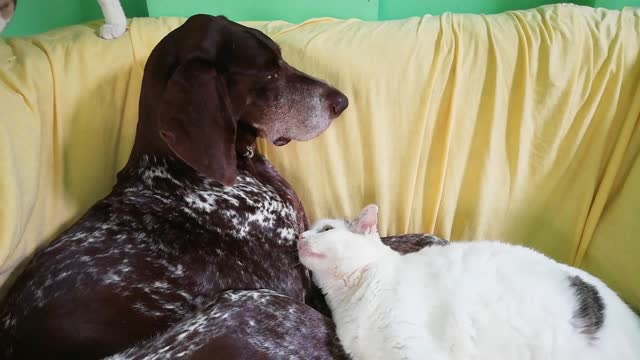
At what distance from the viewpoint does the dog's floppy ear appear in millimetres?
1583

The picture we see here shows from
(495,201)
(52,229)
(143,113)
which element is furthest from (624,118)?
(52,229)

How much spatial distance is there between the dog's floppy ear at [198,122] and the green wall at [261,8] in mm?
825

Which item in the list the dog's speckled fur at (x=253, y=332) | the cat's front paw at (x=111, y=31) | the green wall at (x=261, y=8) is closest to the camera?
the dog's speckled fur at (x=253, y=332)

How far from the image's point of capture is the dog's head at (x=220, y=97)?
1592 mm

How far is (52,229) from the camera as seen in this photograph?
6.08ft

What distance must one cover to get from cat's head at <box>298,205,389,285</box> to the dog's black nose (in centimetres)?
40

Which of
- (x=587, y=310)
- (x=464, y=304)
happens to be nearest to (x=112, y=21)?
(x=464, y=304)

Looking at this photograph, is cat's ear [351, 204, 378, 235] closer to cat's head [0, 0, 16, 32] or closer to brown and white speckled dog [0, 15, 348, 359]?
brown and white speckled dog [0, 15, 348, 359]

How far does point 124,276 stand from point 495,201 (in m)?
1.33

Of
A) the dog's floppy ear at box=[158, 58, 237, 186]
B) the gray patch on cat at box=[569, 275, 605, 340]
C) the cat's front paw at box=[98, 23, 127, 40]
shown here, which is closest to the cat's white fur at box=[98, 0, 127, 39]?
the cat's front paw at box=[98, 23, 127, 40]

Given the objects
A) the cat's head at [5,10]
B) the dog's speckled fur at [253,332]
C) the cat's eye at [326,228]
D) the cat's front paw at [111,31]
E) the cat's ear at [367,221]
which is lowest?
the dog's speckled fur at [253,332]

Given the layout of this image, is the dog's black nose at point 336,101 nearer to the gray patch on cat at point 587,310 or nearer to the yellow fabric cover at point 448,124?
the yellow fabric cover at point 448,124

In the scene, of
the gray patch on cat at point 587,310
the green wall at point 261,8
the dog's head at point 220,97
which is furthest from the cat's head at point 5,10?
the gray patch on cat at point 587,310

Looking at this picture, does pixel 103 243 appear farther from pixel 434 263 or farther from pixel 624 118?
pixel 624 118
